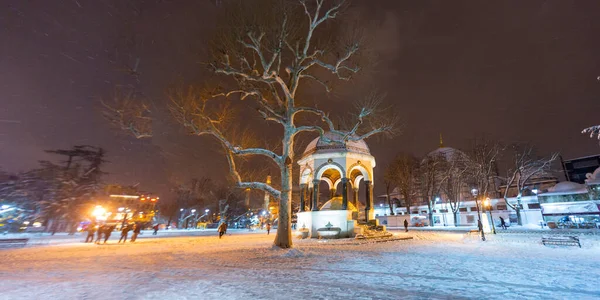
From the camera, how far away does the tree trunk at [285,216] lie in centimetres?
1211

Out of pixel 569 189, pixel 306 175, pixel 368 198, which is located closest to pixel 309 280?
pixel 368 198

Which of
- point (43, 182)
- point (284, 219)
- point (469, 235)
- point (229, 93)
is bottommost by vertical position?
point (469, 235)

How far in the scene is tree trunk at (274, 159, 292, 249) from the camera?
477 inches

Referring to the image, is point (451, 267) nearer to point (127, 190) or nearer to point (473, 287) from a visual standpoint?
point (473, 287)

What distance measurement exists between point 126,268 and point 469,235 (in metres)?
19.8

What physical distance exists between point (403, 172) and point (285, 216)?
32439mm

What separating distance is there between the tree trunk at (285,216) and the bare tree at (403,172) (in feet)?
102

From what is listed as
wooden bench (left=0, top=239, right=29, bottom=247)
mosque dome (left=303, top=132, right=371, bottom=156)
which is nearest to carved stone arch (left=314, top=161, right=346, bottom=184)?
mosque dome (left=303, top=132, right=371, bottom=156)

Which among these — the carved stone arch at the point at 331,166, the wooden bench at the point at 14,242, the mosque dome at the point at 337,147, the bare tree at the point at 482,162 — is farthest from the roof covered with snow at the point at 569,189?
the wooden bench at the point at 14,242

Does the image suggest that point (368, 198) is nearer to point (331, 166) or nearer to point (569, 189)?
point (331, 166)

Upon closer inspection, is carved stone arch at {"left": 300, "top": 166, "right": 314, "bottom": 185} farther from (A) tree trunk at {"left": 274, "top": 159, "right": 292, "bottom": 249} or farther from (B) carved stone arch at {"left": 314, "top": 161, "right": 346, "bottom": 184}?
(A) tree trunk at {"left": 274, "top": 159, "right": 292, "bottom": 249}

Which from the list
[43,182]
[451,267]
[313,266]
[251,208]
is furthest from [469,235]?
[251,208]

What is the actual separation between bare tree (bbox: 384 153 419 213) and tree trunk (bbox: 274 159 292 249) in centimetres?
3121

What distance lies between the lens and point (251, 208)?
55.7 metres
